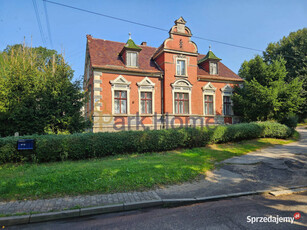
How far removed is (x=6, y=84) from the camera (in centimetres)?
1098

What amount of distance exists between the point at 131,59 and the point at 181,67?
542cm

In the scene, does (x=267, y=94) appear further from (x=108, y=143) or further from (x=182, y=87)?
(x=108, y=143)

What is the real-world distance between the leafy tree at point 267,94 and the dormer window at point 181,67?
7055 millimetres

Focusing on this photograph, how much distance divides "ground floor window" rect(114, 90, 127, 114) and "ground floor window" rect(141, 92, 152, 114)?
1777 millimetres

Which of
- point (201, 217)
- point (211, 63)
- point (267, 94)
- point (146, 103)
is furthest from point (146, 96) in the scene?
point (201, 217)

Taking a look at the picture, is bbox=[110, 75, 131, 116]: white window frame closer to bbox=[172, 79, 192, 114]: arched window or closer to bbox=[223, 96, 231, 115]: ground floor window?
bbox=[172, 79, 192, 114]: arched window

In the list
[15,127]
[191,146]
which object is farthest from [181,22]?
[15,127]

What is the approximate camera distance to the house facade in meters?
17.6

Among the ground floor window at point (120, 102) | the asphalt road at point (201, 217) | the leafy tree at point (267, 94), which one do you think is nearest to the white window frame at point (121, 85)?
the ground floor window at point (120, 102)

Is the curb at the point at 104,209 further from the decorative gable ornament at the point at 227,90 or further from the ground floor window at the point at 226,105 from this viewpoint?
the decorative gable ornament at the point at 227,90

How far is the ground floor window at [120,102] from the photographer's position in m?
18.1

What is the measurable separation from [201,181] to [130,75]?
551 inches

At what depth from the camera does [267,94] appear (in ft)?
61.3

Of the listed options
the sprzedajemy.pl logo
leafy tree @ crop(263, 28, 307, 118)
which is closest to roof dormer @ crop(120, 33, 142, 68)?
the sprzedajemy.pl logo
